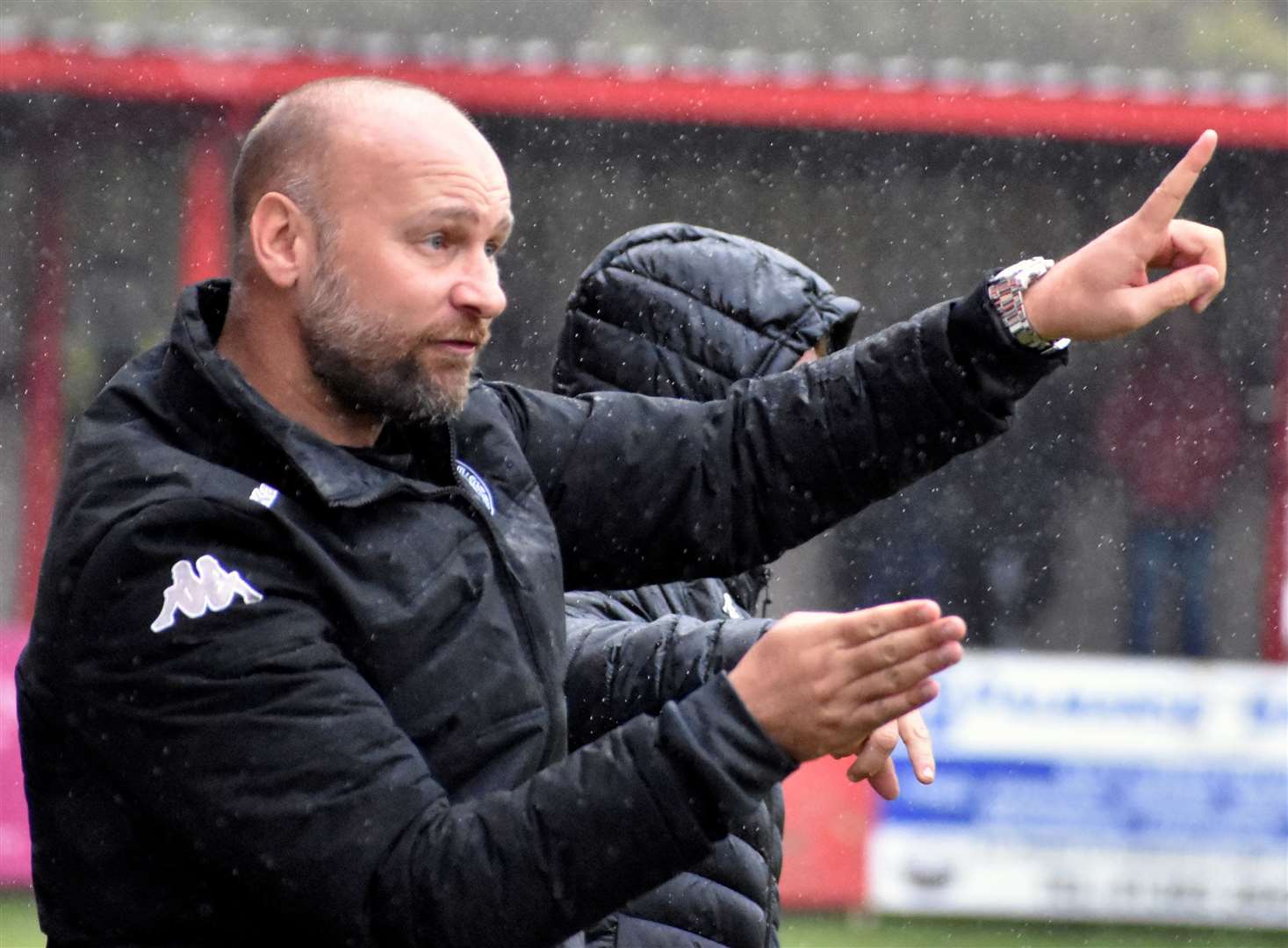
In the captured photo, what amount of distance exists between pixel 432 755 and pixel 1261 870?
6499mm

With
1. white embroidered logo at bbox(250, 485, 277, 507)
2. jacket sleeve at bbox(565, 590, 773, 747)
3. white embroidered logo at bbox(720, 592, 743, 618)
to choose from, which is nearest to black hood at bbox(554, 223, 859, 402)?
white embroidered logo at bbox(720, 592, 743, 618)

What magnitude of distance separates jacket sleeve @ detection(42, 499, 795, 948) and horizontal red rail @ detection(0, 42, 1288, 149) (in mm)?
7664

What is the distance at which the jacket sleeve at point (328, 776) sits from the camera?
64.4 inches

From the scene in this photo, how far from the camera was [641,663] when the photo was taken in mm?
2367

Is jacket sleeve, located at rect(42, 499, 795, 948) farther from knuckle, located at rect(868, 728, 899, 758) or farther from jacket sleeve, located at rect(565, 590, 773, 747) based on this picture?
jacket sleeve, located at rect(565, 590, 773, 747)

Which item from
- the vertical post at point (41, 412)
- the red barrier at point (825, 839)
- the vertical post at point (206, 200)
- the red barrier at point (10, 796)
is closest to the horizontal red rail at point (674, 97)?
the vertical post at point (206, 200)

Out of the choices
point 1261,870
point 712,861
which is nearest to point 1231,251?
point 1261,870

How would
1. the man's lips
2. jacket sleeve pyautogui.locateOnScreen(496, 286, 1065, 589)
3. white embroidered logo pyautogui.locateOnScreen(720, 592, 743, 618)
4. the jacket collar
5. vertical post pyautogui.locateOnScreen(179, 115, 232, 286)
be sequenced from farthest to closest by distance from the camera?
vertical post pyautogui.locateOnScreen(179, 115, 232, 286) < white embroidered logo pyautogui.locateOnScreen(720, 592, 743, 618) < jacket sleeve pyautogui.locateOnScreen(496, 286, 1065, 589) < the man's lips < the jacket collar

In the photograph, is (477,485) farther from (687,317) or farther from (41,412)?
(41,412)

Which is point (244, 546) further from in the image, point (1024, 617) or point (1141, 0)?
point (1141, 0)

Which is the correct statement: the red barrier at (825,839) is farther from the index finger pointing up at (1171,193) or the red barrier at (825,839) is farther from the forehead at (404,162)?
the forehead at (404,162)

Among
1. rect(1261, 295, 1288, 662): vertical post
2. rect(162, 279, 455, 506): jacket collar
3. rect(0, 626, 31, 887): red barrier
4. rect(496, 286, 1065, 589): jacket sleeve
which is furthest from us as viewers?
rect(1261, 295, 1288, 662): vertical post

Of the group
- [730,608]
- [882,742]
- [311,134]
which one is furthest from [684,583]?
[311,134]

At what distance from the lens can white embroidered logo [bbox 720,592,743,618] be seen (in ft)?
9.23
